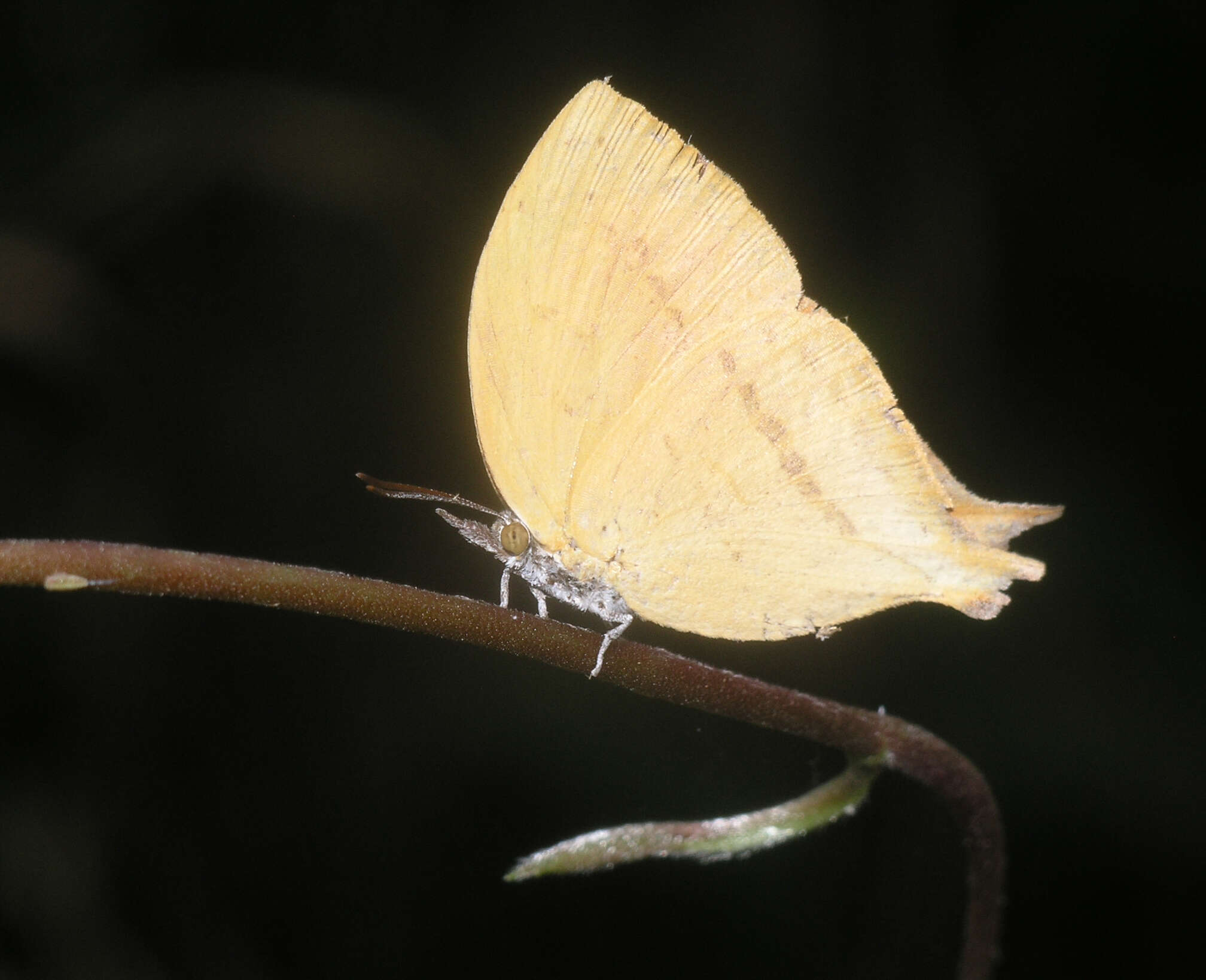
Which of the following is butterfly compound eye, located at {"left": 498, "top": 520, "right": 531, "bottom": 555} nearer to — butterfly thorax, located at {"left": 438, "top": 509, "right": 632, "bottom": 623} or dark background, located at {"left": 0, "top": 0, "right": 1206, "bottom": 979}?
butterfly thorax, located at {"left": 438, "top": 509, "right": 632, "bottom": 623}

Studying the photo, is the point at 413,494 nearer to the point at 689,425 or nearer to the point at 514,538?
the point at 514,538

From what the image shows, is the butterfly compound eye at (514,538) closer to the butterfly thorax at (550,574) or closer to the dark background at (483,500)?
the butterfly thorax at (550,574)

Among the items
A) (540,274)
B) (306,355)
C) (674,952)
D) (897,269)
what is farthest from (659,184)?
(674,952)

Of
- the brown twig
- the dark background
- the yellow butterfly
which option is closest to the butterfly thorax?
the yellow butterfly

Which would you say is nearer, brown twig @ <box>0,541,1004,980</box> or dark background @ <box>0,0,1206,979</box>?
brown twig @ <box>0,541,1004,980</box>

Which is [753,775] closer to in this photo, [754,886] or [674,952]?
[754,886]


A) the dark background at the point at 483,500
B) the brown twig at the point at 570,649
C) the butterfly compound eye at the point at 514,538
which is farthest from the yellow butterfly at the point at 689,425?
the dark background at the point at 483,500

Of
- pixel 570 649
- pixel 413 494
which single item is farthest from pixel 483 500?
pixel 570 649
